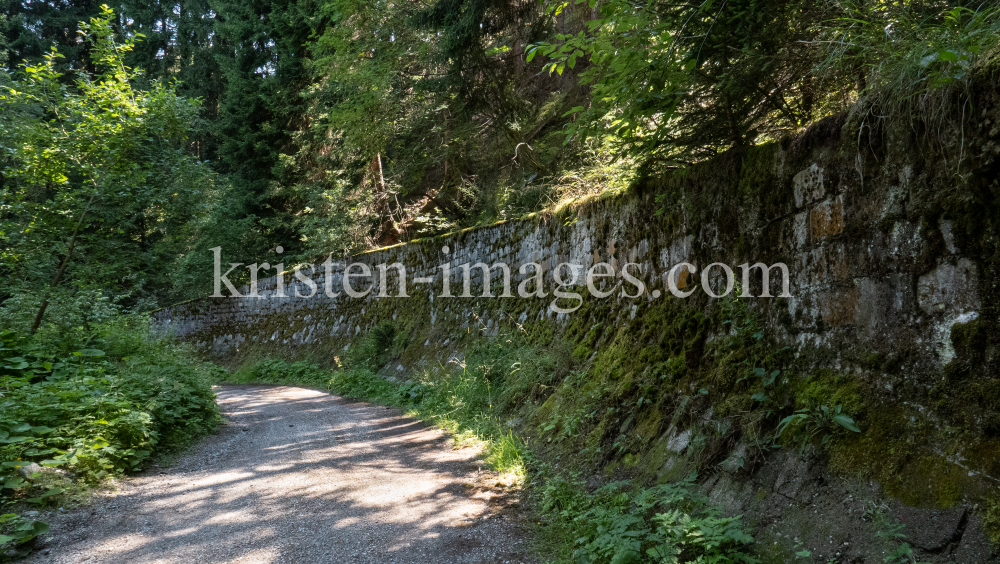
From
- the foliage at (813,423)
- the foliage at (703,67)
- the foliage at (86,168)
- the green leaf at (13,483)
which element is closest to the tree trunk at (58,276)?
the foliage at (86,168)

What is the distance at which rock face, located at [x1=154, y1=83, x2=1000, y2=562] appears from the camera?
85.7 inches

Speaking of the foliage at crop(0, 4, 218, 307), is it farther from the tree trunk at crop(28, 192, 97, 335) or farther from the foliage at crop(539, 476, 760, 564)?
the foliage at crop(539, 476, 760, 564)

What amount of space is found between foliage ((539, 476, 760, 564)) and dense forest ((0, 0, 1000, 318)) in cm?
218

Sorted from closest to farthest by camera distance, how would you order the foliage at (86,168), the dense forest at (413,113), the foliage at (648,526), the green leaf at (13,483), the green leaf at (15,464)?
the foliage at (648,526) < the dense forest at (413,113) < the green leaf at (13,483) < the green leaf at (15,464) < the foliage at (86,168)

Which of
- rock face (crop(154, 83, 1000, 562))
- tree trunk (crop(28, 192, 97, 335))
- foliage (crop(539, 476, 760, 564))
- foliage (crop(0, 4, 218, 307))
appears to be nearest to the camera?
rock face (crop(154, 83, 1000, 562))

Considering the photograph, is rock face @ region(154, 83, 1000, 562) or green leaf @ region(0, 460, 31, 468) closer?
rock face @ region(154, 83, 1000, 562)

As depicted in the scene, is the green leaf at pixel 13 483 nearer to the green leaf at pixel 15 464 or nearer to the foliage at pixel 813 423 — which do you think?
the green leaf at pixel 15 464

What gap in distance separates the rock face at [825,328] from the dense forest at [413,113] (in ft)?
1.08

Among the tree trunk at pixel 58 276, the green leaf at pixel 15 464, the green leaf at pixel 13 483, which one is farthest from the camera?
the tree trunk at pixel 58 276

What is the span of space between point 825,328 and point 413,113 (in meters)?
9.65

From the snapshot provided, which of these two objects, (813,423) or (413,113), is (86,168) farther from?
(813,423)


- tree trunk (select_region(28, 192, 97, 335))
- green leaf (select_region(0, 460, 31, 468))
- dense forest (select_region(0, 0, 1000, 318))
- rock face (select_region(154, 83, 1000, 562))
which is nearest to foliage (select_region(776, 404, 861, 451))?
rock face (select_region(154, 83, 1000, 562))

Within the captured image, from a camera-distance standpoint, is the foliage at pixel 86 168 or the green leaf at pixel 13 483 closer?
the green leaf at pixel 13 483

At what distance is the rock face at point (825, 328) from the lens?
218 centimetres
